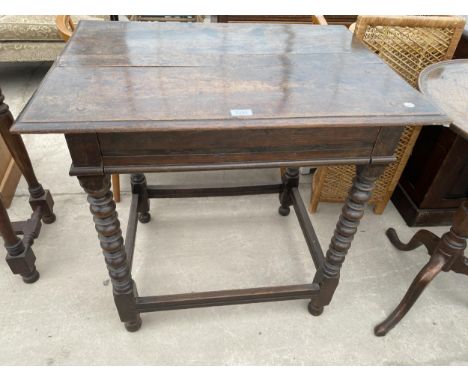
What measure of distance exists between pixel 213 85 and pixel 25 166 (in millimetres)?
1227

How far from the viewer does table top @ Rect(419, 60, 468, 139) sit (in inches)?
43.1

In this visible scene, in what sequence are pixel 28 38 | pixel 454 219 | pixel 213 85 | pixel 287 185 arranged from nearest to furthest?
pixel 213 85
pixel 454 219
pixel 287 185
pixel 28 38

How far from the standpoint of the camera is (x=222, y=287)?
1707mm

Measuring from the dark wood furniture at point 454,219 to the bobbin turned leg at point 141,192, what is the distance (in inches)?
49.5

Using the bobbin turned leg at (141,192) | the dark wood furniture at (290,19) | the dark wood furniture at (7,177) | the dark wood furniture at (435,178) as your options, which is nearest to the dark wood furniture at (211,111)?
the bobbin turned leg at (141,192)

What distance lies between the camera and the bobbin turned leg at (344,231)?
1178 millimetres

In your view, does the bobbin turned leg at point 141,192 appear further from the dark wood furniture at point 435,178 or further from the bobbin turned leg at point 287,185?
the dark wood furniture at point 435,178

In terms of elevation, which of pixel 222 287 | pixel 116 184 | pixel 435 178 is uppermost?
pixel 435 178

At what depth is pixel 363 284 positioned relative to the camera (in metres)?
1.74

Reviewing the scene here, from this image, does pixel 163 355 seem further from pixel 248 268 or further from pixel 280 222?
pixel 280 222

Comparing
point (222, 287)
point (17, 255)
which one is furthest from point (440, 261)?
point (17, 255)

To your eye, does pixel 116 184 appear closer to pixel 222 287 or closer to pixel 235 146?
pixel 222 287

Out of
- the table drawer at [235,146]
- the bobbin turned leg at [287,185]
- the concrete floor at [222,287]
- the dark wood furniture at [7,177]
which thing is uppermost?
the table drawer at [235,146]

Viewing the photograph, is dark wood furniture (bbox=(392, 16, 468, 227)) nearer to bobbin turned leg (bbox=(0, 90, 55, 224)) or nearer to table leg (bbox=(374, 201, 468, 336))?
table leg (bbox=(374, 201, 468, 336))
